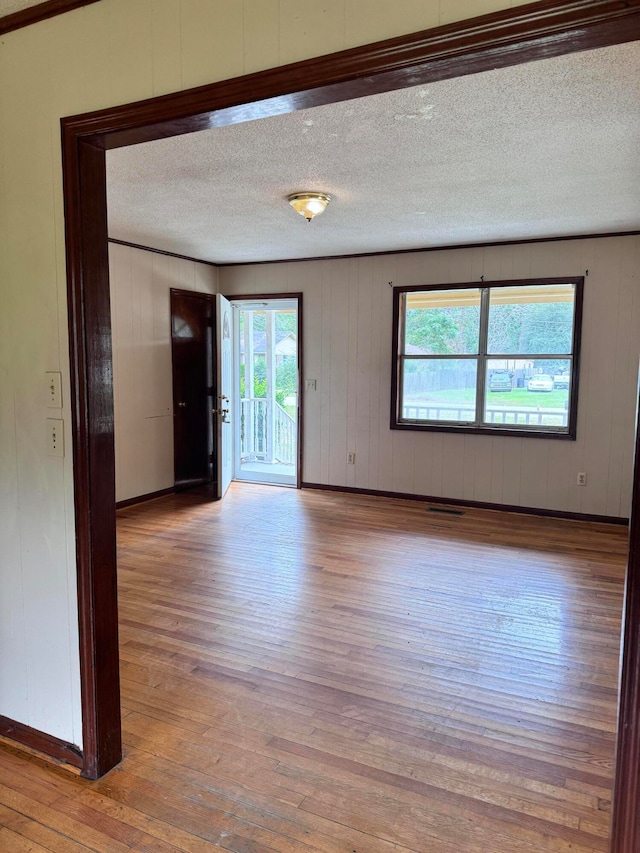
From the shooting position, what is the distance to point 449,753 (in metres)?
2.04

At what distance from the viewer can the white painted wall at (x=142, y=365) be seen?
16.8ft

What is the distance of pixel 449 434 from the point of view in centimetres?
542

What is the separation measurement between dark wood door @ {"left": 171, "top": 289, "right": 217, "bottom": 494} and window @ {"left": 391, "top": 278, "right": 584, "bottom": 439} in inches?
85.5

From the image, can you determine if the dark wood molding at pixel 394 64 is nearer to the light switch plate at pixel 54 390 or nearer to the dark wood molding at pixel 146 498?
the light switch plate at pixel 54 390

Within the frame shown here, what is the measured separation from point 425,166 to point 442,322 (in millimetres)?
2510

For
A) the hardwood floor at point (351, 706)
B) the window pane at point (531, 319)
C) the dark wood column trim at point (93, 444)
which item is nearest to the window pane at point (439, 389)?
the window pane at point (531, 319)

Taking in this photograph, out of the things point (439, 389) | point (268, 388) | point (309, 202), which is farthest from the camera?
point (268, 388)

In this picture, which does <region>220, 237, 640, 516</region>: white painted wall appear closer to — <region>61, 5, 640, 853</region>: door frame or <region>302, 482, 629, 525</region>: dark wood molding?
<region>302, 482, 629, 525</region>: dark wood molding

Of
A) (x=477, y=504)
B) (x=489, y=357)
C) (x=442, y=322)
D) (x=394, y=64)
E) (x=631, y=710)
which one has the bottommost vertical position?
(x=477, y=504)

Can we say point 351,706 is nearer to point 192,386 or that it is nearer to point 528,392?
point 528,392

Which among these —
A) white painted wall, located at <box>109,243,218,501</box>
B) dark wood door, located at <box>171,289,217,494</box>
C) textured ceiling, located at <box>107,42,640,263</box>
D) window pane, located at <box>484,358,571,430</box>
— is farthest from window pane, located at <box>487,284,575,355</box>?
white painted wall, located at <box>109,243,218,501</box>

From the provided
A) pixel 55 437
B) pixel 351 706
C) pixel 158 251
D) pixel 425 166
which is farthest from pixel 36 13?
pixel 158 251

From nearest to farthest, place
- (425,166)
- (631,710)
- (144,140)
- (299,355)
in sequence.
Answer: (631,710)
(144,140)
(425,166)
(299,355)

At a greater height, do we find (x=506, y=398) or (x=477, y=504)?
(x=506, y=398)
